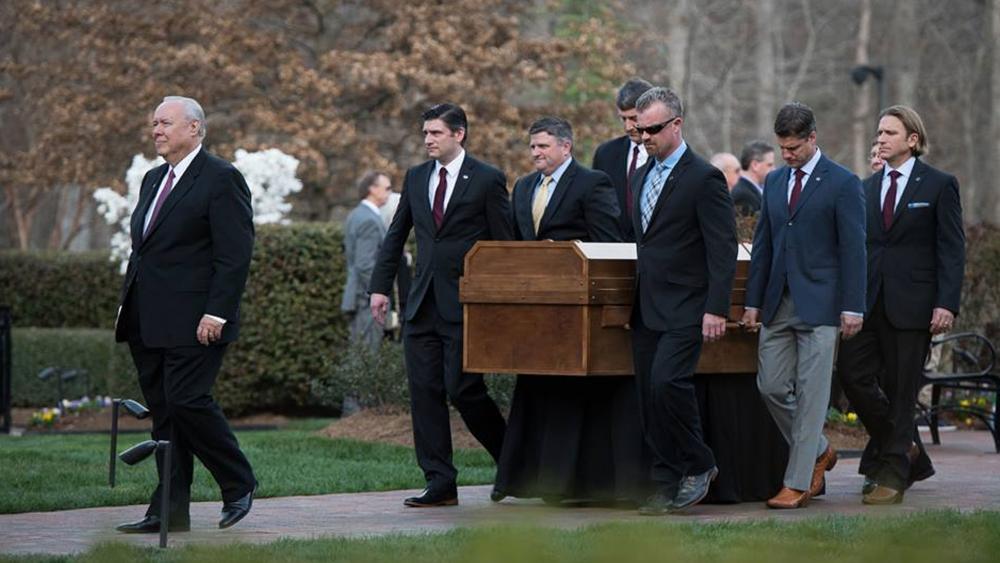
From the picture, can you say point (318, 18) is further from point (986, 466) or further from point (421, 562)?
point (421, 562)

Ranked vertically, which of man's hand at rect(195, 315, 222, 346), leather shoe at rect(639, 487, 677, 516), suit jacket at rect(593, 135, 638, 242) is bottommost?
leather shoe at rect(639, 487, 677, 516)

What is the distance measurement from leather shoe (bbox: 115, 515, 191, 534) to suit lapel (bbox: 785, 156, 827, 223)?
359 centimetres

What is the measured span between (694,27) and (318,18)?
14.4 metres

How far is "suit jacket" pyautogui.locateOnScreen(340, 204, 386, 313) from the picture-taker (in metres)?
16.5

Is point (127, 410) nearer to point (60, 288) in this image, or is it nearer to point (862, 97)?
point (60, 288)

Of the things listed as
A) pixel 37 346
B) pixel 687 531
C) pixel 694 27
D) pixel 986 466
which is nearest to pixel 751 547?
pixel 687 531

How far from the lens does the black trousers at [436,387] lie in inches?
390

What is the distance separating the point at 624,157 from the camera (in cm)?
1102

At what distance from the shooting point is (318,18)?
2861cm

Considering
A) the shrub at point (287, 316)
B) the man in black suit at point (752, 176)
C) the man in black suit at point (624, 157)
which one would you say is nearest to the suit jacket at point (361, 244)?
the shrub at point (287, 316)

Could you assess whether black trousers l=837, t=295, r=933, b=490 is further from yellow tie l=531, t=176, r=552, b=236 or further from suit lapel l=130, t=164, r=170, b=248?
suit lapel l=130, t=164, r=170, b=248

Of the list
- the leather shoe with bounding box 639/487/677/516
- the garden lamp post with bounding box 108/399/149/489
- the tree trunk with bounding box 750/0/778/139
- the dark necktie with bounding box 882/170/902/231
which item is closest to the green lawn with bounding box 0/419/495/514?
the garden lamp post with bounding box 108/399/149/489

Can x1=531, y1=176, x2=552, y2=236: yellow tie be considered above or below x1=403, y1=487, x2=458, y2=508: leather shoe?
above

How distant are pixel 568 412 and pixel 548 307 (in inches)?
30.8
